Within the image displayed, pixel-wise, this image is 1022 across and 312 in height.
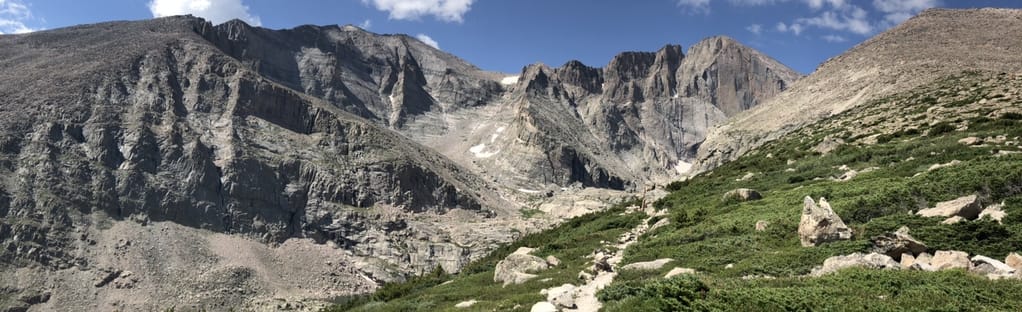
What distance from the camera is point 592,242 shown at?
31.5 m

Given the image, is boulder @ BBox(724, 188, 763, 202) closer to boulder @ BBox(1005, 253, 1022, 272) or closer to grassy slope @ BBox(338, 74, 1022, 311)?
grassy slope @ BBox(338, 74, 1022, 311)

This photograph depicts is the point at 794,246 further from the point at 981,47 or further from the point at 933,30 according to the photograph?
the point at 933,30

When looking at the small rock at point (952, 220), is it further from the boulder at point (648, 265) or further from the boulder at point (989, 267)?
the boulder at point (648, 265)

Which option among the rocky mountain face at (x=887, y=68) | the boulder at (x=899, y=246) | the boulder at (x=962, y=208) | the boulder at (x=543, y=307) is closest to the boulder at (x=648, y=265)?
the boulder at (x=543, y=307)

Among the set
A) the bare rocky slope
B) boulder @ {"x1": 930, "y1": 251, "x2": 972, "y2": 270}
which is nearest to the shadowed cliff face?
the bare rocky slope

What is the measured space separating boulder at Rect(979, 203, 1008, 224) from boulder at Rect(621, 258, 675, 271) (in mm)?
9196

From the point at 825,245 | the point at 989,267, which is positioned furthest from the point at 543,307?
the point at 989,267

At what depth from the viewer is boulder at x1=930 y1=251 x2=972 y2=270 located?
14906 mm

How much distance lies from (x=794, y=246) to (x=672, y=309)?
9481 millimetres

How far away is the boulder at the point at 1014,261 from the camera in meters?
14.4

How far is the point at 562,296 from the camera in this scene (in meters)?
17.4

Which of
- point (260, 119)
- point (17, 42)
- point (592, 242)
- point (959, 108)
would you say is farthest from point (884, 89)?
point (17, 42)

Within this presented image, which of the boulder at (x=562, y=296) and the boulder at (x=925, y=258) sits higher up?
the boulder at (x=925, y=258)

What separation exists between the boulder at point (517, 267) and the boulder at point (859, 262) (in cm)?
1094
